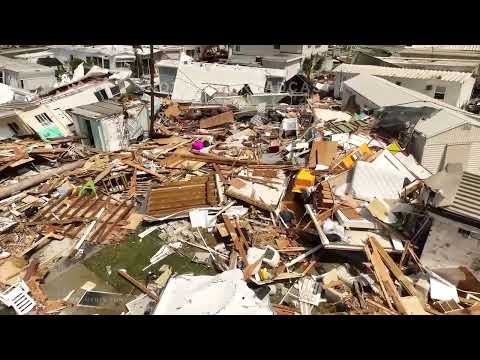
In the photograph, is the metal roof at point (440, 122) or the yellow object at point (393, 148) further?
the yellow object at point (393, 148)

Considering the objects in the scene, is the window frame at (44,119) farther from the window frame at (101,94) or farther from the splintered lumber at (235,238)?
the splintered lumber at (235,238)

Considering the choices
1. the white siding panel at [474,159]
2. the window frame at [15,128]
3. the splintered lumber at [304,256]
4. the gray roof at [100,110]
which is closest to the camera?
the splintered lumber at [304,256]

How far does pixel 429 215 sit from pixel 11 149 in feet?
70.2

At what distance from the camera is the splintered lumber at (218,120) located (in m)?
25.6

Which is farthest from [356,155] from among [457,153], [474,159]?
[474,159]

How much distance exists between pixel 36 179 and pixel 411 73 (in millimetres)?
27121

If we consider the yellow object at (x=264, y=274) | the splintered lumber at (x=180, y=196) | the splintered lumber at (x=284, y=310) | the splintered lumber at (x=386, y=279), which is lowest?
the splintered lumber at (x=284, y=310)

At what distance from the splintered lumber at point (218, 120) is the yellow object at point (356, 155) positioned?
10.5 meters

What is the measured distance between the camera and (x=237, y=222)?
14.6m

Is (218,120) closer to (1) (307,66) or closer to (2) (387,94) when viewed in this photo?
(2) (387,94)

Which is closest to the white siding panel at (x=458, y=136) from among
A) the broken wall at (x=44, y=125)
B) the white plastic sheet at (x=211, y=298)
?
the white plastic sheet at (x=211, y=298)

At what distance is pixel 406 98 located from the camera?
21.4 meters
